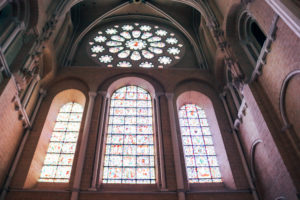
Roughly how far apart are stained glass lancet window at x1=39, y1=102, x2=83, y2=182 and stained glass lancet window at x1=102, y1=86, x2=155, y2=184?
139cm

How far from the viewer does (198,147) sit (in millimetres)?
10914

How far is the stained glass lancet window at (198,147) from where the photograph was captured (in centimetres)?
1007

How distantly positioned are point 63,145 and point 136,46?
23.9 feet

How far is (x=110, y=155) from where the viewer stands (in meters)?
10.3

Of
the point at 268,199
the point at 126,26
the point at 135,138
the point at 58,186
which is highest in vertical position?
the point at 126,26

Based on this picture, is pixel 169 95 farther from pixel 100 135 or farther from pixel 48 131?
pixel 48 131

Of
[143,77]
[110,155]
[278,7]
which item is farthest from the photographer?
[143,77]

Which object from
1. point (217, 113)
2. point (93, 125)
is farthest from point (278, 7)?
point (93, 125)

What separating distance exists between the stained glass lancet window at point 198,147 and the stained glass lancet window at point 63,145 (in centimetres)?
436

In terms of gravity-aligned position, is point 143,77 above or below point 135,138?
above

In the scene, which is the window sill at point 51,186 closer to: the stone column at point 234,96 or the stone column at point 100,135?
the stone column at point 100,135

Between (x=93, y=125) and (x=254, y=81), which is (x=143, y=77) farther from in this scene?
(x=254, y=81)

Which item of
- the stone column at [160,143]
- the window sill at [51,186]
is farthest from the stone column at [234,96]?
the window sill at [51,186]

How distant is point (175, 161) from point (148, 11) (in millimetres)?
11118
